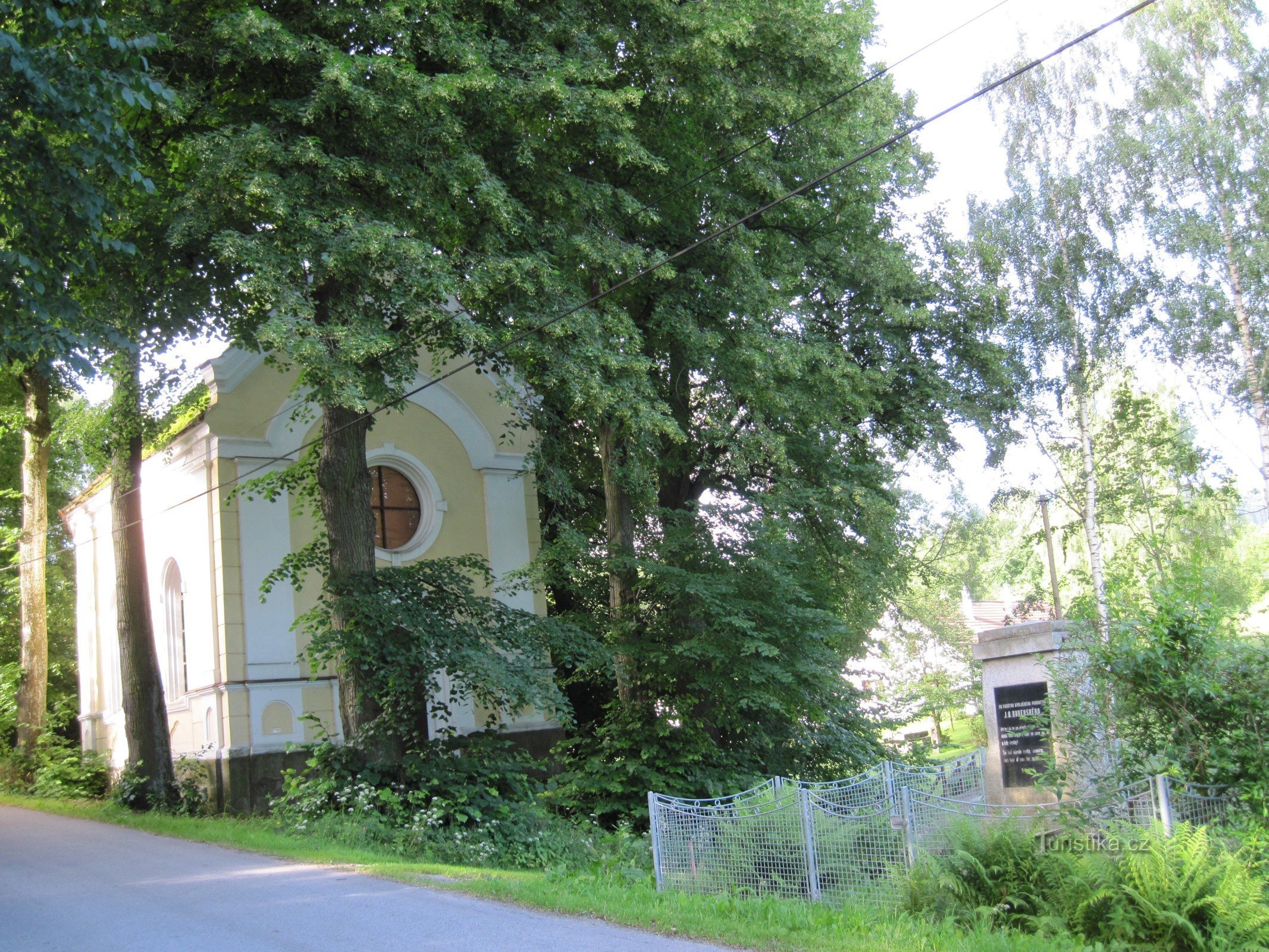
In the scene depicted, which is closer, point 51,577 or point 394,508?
point 394,508

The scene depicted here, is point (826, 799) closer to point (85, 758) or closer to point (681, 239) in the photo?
point (681, 239)

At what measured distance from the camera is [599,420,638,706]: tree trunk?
16.0 m

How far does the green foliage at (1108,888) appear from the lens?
6082mm

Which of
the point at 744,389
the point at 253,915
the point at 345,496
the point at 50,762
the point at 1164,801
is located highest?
the point at 744,389

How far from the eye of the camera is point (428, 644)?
42.9ft

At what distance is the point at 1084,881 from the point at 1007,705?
4.89 meters

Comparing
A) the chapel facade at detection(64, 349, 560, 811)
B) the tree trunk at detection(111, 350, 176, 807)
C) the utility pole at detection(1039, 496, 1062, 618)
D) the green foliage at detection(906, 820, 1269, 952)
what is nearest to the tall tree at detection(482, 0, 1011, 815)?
the chapel facade at detection(64, 349, 560, 811)

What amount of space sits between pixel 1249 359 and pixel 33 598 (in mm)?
26217

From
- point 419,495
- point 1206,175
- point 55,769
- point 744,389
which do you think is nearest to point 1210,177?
point 1206,175

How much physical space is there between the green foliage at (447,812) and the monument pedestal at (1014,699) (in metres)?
4.08

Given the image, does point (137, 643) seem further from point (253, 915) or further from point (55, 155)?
point (253, 915)

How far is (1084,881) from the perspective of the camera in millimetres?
6801

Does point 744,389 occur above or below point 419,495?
above

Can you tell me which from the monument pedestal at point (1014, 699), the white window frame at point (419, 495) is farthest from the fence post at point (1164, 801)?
the white window frame at point (419, 495)
